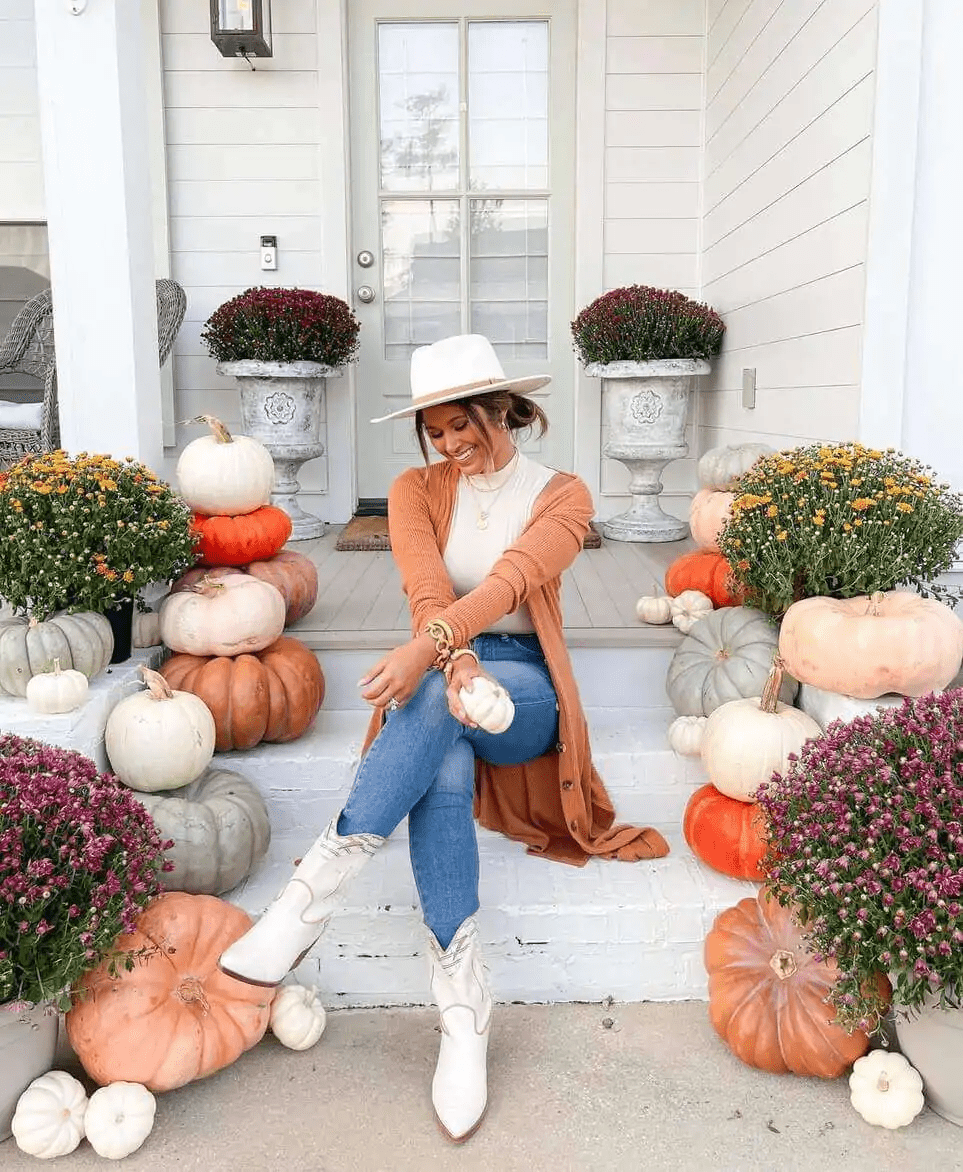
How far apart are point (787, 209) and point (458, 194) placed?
1729mm

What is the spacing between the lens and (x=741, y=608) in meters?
2.63

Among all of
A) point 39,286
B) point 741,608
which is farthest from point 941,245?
point 39,286

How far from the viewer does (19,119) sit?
516cm

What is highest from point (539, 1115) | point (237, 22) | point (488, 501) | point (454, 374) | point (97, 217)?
point (237, 22)

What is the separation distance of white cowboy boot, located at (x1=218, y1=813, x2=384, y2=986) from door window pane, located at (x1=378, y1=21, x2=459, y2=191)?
3671 mm

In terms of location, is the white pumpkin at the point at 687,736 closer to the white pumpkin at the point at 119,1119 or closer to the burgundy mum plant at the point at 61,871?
the burgundy mum plant at the point at 61,871

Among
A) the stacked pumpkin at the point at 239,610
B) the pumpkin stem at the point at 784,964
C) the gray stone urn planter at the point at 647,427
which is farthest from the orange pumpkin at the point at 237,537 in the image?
the gray stone urn planter at the point at 647,427

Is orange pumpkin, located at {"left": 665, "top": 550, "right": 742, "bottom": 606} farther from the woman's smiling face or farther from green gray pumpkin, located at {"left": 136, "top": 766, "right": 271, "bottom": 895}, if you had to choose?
green gray pumpkin, located at {"left": 136, "top": 766, "right": 271, "bottom": 895}

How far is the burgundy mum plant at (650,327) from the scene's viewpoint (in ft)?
14.2

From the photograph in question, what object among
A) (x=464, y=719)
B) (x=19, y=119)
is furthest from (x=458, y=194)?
(x=464, y=719)

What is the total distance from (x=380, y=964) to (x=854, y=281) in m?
2.02

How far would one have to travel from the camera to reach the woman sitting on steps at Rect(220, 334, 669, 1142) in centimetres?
176

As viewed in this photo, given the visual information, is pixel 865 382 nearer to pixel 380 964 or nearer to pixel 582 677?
pixel 582 677

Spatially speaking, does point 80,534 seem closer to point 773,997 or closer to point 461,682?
point 461,682
